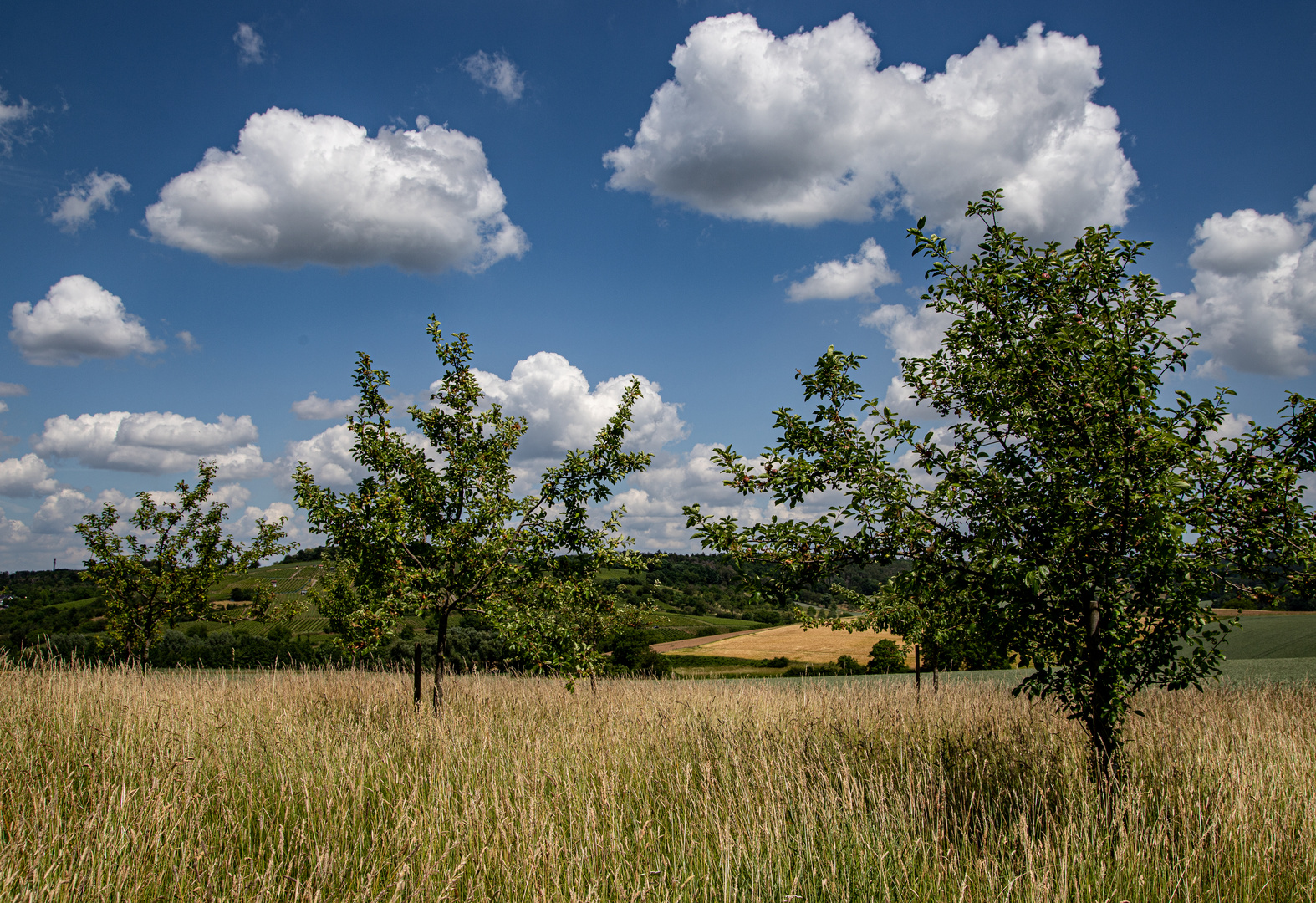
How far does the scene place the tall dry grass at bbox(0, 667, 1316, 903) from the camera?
13.4 feet

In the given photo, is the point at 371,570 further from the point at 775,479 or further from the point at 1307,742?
the point at 1307,742

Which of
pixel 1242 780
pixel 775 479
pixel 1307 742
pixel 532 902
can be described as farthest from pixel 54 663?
pixel 1307 742

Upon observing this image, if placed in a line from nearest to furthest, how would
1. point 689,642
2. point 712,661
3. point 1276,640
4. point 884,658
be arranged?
point 1276,640 → point 884,658 → point 712,661 → point 689,642

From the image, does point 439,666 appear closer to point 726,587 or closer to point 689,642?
point 726,587

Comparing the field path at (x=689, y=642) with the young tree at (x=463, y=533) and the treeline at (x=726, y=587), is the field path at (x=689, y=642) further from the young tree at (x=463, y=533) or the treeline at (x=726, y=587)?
the young tree at (x=463, y=533)

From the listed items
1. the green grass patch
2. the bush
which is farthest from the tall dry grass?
the green grass patch

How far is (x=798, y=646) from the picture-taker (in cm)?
4766

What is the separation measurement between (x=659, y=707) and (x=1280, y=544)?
7194 mm

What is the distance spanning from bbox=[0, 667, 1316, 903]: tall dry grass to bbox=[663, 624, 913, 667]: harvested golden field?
120ft

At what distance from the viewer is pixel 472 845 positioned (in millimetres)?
4520

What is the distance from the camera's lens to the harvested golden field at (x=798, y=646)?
44719 millimetres

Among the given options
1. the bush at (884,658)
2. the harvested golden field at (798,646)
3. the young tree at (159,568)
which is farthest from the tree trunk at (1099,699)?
the harvested golden field at (798,646)

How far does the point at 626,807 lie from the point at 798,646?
44606mm

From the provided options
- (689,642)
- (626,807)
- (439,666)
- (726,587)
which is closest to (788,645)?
(689,642)
